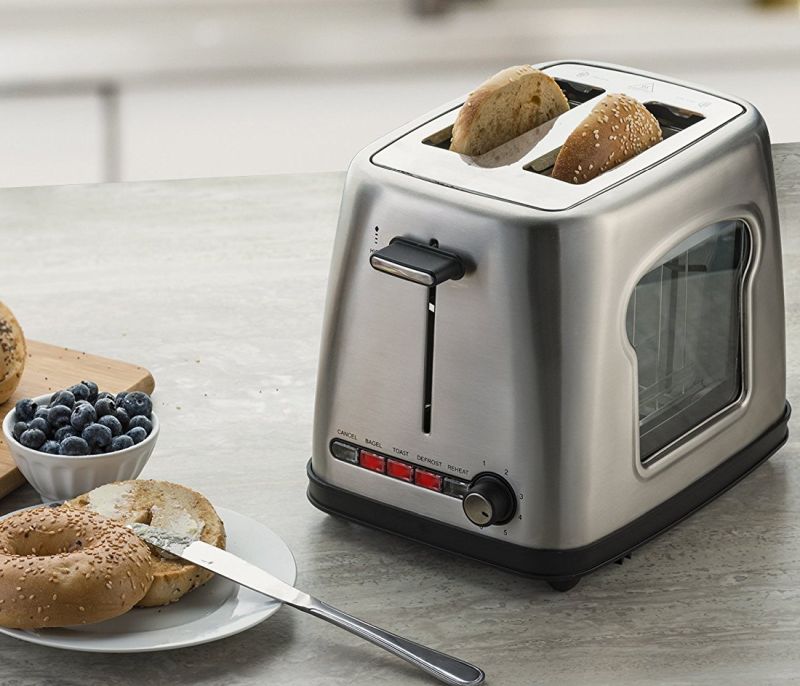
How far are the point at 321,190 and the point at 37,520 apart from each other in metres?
0.87

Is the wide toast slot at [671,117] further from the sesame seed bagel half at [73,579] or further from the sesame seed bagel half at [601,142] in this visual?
the sesame seed bagel half at [73,579]

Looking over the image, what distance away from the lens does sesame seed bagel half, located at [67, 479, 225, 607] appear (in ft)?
3.13

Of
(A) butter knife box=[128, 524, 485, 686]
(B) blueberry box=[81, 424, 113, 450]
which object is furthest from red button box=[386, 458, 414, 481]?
(B) blueberry box=[81, 424, 113, 450]

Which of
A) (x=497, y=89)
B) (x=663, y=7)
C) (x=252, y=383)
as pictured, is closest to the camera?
(x=497, y=89)

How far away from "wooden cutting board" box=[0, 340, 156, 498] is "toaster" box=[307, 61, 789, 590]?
27 cm

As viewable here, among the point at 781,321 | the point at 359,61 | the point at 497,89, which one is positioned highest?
the point at 497,89

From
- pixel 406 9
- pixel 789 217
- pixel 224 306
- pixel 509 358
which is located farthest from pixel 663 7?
pixel 509 358

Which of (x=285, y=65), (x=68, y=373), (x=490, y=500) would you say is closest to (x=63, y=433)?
(x=68, y=373)

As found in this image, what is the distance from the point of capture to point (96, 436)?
3.56ft

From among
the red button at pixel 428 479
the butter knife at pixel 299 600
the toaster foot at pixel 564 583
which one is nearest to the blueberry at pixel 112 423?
the butter knife at pixel 299 600

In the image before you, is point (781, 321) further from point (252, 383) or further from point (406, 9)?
point (406, 9)

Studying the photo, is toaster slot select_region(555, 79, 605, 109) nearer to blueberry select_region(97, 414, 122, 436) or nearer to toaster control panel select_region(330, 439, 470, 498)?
toaster control panel select_region(330, 439, 470, 498)

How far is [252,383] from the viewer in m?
1.32

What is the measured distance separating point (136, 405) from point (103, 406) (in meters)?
0.03
